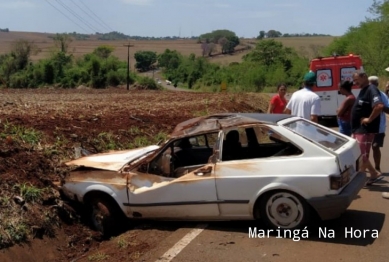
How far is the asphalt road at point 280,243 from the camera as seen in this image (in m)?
6.66

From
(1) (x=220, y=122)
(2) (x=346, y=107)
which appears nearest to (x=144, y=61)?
(2) (x=346, y=107)

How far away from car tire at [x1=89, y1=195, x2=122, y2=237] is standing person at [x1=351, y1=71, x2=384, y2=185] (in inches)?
155

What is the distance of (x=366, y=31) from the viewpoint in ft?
171

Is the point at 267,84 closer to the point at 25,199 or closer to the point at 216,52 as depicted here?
the point at 25,199

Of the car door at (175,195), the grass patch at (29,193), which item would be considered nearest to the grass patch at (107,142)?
the grass patch at (29,193)

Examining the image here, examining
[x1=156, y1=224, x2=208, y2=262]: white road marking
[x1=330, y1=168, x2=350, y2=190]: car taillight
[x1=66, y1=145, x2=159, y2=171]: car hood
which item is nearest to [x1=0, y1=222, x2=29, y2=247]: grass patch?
[x1=66, y1=145, x2=159, y2=171]: car hood

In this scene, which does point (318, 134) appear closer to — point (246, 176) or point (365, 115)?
point (246, 176)

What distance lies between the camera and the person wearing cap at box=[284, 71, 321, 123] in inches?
399

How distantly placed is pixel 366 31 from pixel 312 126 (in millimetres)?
46352

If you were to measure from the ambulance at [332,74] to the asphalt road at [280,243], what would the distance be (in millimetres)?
12072

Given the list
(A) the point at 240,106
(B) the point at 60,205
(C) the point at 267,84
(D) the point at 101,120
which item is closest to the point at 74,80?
(C) the point at 267,84

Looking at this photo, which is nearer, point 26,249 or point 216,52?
point 26,249

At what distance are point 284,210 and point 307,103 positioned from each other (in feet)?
10.6

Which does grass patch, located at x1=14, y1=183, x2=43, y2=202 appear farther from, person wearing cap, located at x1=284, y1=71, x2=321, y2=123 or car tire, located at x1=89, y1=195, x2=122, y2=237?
person wearing cap, located at x1=284, y1=71, x2=321, y2=123
